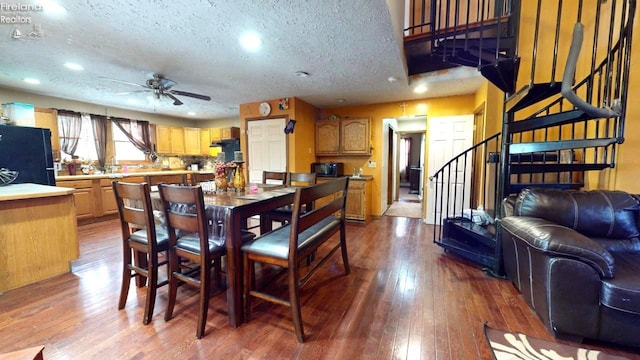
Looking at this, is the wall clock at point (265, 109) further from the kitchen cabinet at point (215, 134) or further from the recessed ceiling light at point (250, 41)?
the kitchen cabinet at point (215, 134)

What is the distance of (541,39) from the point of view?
296 cm

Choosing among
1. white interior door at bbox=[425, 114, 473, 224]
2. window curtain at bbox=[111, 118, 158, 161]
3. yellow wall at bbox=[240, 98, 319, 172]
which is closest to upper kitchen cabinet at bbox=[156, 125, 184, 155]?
window curtain at bbox=[111, 118, 158, 161]

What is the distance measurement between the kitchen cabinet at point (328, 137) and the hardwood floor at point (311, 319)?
2799 mm

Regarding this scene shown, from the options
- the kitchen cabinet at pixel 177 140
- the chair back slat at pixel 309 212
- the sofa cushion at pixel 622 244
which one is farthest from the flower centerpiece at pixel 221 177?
the kitchen cabinet at pixel 177 140

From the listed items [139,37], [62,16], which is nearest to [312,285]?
[139,37]

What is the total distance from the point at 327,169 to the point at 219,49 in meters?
2.84

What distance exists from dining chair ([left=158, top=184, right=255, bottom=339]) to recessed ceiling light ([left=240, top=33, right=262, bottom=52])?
1530 millimetres

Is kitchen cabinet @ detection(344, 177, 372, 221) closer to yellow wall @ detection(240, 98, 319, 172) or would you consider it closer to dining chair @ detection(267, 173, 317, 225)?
yellow wall @ detection(240, 98, 319, 172)

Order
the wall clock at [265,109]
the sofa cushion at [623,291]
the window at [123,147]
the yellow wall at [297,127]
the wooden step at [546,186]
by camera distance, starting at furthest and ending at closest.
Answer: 1. the window at [123,147]
2. the wall clock at [265,109]
3. the yellow wall at [297,127]
4. the wooden step at [546,186]
5. the sofa cushion at [623,291]

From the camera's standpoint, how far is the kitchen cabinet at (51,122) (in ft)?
13.6

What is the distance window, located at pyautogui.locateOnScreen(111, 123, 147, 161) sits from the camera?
5.32m

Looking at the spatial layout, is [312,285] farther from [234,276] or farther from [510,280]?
[510,280]

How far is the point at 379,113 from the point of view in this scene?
4758 millimetres

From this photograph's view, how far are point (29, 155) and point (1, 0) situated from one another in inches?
77.8
